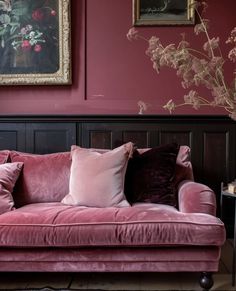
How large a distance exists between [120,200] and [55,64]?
4.60ft

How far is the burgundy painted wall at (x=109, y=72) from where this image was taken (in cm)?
320

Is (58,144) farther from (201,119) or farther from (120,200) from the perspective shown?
(201,119)

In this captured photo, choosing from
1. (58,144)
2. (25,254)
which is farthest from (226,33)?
(25,254)

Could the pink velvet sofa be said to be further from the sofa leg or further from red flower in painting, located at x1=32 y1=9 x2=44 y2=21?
red flower in painting, located at x1=32 y1=9 x2=44 y2=21

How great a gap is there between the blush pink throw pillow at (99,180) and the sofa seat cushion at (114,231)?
316 mm

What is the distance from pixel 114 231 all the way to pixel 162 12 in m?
2.00

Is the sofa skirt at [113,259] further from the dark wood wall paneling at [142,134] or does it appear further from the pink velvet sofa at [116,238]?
the dark wood wall paneling at [142,134]

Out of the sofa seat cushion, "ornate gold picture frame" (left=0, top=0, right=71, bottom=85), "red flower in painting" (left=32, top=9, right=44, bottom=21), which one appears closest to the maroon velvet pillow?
the sofa seat cushion

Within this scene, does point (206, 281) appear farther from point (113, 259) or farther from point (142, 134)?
point (142, 134)

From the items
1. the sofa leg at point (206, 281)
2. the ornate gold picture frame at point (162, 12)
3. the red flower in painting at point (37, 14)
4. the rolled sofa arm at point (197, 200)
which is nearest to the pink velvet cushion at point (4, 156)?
the red flower in painting at point (37, 14)

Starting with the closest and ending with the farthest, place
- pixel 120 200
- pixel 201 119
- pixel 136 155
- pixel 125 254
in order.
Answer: pixel 125 254
pixel 120 200
pixel 136 155
pixel 201 119

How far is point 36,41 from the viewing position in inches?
126

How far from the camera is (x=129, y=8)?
3.19 m

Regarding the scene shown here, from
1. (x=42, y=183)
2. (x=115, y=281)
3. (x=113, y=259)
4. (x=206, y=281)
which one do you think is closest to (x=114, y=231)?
(x=113, y=259)
